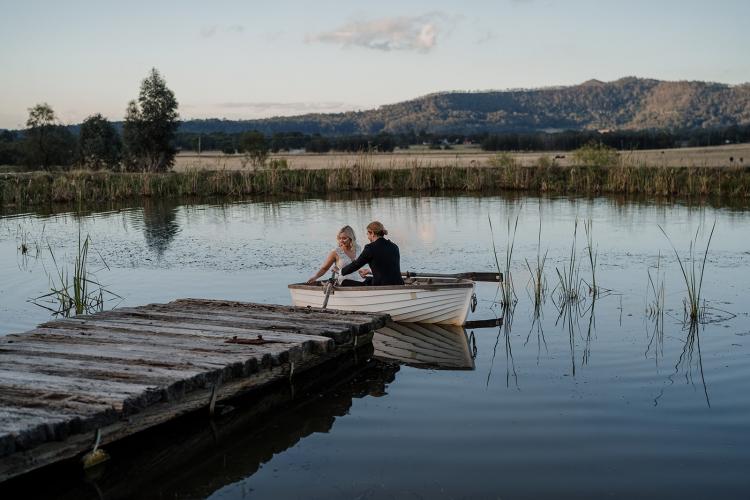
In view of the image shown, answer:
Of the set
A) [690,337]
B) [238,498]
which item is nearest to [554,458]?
[238,498]

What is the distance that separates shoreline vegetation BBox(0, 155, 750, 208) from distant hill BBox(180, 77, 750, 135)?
120046mm

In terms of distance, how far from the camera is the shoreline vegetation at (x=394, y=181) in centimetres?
3550

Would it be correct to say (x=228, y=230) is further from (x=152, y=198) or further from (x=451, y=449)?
(x=451, y=449)

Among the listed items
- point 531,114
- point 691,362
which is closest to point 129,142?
point 691,362

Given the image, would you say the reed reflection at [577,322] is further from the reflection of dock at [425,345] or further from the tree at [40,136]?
the tree at [40,136]

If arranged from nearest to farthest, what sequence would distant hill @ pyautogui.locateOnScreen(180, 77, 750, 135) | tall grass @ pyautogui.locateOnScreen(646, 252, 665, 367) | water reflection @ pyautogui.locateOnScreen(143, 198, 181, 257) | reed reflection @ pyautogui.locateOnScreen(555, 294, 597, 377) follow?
Answer: reed reflection @ pyautogui.locateOnScreen(555, 294, 597, 377) < tall grass @ pyautogui.locateOnScreen(646, 252, 665, 367) < water reflection @ pyautogui.locateOnScreen(143, 198, 181, 257) < distant hill @ pyautogui.locateOnScreen(180, 77, 750, 135)

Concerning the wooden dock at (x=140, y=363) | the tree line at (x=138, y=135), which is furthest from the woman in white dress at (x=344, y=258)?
the tree line at (x=138, y=135)

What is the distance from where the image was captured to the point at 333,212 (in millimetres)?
30125

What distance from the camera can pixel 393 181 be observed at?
131 feet

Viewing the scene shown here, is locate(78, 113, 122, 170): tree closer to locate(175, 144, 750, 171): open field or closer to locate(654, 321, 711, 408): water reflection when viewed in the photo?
locate(175, 144, 750, 171): open field

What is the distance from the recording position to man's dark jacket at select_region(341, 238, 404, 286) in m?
12.3

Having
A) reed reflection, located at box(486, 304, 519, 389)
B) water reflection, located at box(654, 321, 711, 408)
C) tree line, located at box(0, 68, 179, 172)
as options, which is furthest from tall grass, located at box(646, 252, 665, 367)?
tree line, located at box(0, 68, 179, 172)

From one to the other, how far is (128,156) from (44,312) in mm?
50469

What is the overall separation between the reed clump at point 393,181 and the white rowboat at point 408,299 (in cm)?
2488
